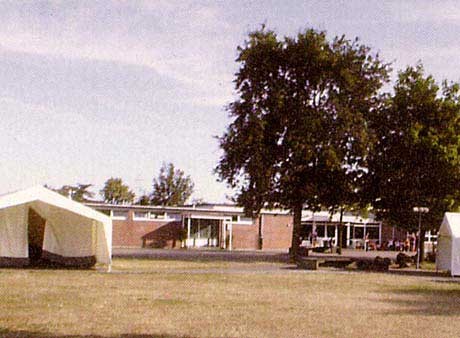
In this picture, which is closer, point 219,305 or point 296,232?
point 219,305

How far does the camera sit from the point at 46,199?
26.8m

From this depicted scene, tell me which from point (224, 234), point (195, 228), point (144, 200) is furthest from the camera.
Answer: point (144, 200)

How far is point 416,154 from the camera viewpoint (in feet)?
132

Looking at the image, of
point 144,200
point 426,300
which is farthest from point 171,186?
point 426,300

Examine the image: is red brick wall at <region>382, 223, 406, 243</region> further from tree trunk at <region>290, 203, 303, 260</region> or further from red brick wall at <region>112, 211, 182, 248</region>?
tree trunk at <region>290, 203, 303, 260</region>

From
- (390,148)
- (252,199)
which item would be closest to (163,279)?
(252,199)

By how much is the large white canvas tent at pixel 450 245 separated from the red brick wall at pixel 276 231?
26.7m

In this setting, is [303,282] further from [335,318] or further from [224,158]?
[224,158]

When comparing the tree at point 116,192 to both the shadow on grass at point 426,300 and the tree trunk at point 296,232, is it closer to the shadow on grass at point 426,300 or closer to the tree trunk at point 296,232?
the tree trunk at point 296,232

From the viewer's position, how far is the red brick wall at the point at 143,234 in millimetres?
55781

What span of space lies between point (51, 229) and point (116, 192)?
64.0 m

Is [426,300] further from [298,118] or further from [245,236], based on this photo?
[245,236]

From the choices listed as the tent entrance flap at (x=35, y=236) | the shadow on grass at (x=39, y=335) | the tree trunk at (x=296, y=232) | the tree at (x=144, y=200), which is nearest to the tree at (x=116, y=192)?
the tree at (x=144, y=200)

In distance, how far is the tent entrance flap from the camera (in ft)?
105
